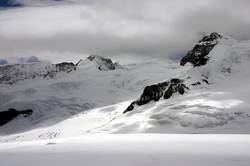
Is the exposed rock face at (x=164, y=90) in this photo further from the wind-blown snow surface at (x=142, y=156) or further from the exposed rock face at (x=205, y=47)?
the wind-blown snow surface at (x=142, y=156)

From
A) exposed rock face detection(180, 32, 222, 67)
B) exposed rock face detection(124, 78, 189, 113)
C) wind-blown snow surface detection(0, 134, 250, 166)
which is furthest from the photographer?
exposed rock face detection(180, 32, 222, 67)

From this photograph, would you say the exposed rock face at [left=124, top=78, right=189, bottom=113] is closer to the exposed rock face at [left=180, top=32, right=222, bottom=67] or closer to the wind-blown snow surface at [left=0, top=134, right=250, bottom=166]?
the exposed rock face at [left=180, top=32, right=222, bottom=67]

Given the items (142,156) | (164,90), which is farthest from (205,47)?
(142,156)

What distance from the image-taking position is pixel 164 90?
130m

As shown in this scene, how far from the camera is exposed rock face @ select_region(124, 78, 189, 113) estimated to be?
124 meters

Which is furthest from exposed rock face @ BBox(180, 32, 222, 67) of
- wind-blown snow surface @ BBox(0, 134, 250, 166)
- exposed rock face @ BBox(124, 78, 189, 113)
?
wind-blown snow surface @ BBox(0, 134, 250, 166)

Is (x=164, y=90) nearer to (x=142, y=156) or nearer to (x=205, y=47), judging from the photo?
(x=205, y=47)

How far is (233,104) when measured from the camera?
320 feet

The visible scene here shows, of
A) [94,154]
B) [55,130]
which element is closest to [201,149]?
[94,154]

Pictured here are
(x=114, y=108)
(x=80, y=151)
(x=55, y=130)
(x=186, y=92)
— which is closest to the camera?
(x=80, y=151)

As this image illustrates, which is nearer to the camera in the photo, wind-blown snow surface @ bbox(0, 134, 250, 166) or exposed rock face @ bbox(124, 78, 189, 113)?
wind-blown snow surface @ bbox(0, 134, 250, 166)

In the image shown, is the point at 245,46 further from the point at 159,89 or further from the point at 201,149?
the point at 201,149

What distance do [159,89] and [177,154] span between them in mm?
105557

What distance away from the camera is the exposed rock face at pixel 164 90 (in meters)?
124
